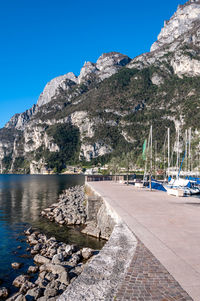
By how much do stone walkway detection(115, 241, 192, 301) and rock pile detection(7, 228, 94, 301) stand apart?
4327 millimetres

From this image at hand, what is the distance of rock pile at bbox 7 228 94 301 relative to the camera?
9961 mm

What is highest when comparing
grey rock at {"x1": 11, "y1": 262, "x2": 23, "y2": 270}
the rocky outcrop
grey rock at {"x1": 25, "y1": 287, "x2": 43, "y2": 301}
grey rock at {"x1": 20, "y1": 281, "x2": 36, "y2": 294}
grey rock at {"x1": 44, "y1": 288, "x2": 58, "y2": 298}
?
the rocky outcrop

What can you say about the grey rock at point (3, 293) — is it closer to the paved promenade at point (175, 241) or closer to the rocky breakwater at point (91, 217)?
the paved promenade at point (175, 241)

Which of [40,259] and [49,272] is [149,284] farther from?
[40,259]

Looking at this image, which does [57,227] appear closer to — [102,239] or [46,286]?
[102,239]

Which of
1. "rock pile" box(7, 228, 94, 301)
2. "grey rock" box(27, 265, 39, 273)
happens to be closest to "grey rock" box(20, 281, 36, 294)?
"rock pile" box(7, 228, 94, 301)

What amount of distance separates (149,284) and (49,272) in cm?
836

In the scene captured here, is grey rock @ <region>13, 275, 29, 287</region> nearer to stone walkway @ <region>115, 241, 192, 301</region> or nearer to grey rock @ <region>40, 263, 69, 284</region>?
grey rock @ <region>40, 263, 69, 284</region>

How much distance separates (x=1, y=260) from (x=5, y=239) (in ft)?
18.0

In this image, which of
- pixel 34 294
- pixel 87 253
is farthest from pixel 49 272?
pixel 87 253

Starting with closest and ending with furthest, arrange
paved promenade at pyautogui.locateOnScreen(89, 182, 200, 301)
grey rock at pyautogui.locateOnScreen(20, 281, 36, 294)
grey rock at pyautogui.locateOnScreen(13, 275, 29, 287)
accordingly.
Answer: paved promenade at pyautogui.locateOnScreen(89, 182, 200, 301)
grey rock at pyautogui.locateOnScreen(20, 281, 36, 294)
grey rock at pyautogui.locateOnScreen(13, 275, 29, 287)

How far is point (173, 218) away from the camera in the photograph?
1389 centimetres

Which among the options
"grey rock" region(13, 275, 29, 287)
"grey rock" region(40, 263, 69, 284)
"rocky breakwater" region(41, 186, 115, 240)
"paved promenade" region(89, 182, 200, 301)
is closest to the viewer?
"paved promenade" region(89, 182, 200, 301)

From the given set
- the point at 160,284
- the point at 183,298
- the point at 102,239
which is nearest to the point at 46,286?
the point at 160,284
